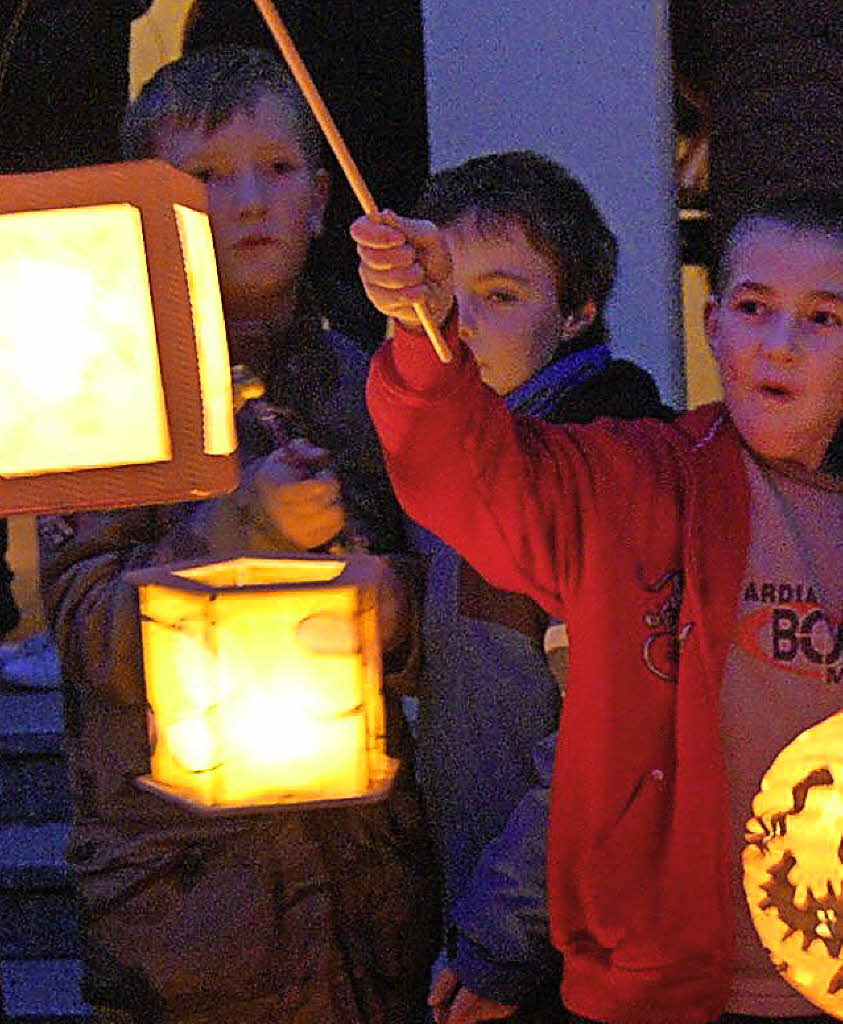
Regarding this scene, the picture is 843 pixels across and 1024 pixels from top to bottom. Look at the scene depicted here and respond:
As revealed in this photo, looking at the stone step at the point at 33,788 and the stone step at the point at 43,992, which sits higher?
the stone step at the point at 33,788

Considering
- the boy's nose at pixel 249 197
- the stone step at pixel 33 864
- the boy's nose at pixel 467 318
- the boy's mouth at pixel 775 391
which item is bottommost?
the stone step at pixel 33 864

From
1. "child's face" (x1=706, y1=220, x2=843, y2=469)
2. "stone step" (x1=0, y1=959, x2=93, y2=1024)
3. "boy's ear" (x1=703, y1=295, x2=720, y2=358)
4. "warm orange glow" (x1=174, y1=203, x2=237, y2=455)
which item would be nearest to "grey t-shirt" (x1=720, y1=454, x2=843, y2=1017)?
"child's face" (x1=706, y1=220, x2=843, y2=469)

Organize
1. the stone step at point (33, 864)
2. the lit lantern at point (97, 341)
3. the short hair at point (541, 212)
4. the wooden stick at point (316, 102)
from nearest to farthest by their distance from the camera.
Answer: the wooden stick at point (316, 102), the lit lantern at point (97, 341), the short hair at point (541, 212), the stone step at point (33, 864)

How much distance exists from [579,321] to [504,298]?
0.13 metres

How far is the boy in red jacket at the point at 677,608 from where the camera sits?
1.78m

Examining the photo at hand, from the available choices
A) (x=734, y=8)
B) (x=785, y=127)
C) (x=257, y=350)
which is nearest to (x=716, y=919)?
(x=257, y=350)

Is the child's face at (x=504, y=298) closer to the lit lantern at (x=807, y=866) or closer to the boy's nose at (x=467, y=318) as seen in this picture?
the boy's nose at (x=467, y=318)

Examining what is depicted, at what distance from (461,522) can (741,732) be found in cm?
40

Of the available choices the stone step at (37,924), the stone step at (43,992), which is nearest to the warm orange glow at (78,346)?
the stone step at (43,992)

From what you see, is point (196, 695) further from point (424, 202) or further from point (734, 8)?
point (734, 8)

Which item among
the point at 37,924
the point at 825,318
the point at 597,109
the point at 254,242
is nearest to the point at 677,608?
the point at 825,318

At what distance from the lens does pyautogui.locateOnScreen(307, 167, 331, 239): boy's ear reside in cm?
217

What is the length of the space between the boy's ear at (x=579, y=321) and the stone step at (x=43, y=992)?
2162mm

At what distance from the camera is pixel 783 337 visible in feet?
5.96
